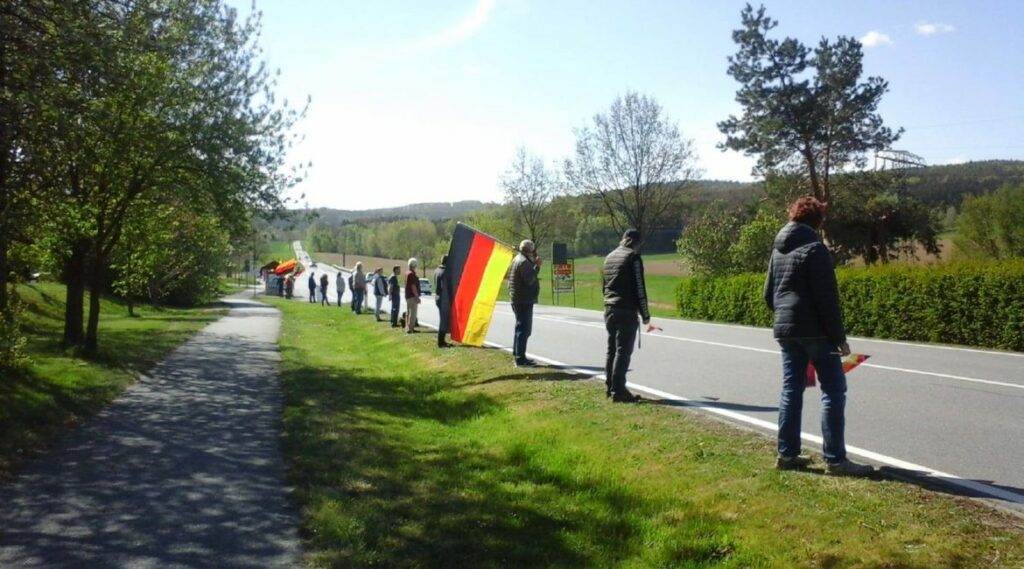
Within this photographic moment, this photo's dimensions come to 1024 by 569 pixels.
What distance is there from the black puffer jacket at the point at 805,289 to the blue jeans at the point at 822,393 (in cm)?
9

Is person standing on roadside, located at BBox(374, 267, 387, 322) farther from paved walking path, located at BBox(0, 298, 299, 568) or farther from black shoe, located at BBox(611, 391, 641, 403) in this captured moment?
black shoe, located at BBox(611, 391, 641, 403)

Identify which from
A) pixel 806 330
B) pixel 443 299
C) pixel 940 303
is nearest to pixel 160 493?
pixel 806 330

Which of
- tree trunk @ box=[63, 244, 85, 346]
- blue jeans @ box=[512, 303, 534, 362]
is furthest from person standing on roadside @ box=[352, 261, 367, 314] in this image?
blue jeans @ box=[512, 303, 534, 362]

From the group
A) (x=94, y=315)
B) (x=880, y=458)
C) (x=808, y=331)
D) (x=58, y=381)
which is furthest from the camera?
(x=94, y=315)

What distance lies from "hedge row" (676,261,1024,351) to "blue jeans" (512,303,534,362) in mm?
9602

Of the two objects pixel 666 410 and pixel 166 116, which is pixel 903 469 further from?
pixel 166 116

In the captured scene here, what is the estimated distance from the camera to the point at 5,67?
8648mm

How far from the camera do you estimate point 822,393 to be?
18.4 ft

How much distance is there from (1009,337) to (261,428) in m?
13.4

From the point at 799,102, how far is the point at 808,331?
118ft

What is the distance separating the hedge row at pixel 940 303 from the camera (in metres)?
15.8

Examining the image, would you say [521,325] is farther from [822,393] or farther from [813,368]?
[822,393]

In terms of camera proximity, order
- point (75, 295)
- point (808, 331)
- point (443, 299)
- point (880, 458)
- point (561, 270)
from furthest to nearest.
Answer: point (561, 270), point (75, 295), point (443, 299), point (880, 458), point (808, 331)

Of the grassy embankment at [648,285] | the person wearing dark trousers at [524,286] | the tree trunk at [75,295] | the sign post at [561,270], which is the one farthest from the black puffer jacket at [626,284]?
the sign post at [561,270]
